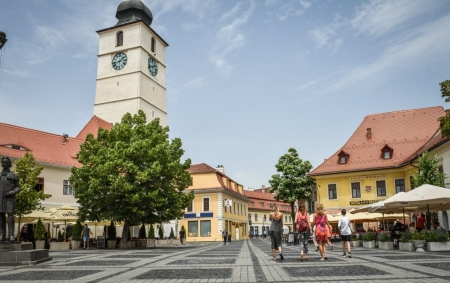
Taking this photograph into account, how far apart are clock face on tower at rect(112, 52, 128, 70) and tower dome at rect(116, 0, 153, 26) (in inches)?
210

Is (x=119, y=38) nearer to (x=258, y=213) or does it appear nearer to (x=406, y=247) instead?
(x=258, y=213)

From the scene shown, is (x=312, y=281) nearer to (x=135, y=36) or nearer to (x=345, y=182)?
(x=345, y=182)

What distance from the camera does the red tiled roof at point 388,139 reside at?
3783 centimetres

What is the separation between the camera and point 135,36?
210 feet

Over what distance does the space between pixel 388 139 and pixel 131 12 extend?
145 ft

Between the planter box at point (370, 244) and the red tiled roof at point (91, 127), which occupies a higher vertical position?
the red tiled roof at point (91, 127)

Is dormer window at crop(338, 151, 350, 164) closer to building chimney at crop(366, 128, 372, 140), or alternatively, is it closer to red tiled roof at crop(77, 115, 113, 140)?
building chimney at crop(366, 128, 372, 140)

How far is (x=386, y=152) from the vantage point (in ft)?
127

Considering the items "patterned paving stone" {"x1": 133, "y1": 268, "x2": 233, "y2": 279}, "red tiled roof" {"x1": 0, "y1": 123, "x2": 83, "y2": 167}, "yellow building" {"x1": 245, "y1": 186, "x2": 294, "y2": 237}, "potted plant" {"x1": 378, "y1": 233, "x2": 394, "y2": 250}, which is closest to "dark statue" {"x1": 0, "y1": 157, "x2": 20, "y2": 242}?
"patterned paving stone" {"x1": 133, "y1": 268, "x2": 233, "y2": 279}

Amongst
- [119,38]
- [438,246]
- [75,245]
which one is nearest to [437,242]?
[438,246]

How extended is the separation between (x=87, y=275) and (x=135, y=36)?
57983 millimetres

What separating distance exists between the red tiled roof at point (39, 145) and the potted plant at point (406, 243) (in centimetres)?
2916

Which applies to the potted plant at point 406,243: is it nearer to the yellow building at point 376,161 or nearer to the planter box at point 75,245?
the yellow building at point 376,161

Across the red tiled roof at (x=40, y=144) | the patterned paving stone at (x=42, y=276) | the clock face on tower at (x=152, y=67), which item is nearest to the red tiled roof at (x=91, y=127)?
the red tiled roof at (x=40, y=144)
